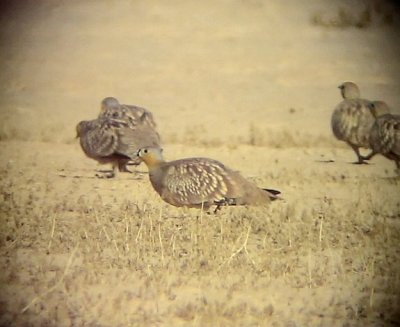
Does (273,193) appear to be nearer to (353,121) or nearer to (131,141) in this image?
(353,121)

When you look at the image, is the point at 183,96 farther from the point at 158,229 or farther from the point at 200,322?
the point at 200,322

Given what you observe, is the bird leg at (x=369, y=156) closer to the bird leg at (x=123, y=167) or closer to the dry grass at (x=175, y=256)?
the dry grass at (x=175, y=256)

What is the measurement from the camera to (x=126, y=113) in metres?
2.80

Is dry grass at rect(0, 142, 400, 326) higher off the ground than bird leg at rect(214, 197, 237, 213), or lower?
lower

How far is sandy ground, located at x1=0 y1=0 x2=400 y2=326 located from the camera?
109 inches

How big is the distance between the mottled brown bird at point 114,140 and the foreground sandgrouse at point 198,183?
36 mm

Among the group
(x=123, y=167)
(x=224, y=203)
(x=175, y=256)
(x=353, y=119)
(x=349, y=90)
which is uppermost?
(x=349, y=90)

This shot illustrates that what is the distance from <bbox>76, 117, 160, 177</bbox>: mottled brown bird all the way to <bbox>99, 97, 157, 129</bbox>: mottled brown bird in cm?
2

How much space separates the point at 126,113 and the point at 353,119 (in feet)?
2.66

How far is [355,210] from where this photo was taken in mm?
2852

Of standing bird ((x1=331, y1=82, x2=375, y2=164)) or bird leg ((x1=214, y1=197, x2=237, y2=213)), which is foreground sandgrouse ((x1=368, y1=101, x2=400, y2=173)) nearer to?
standing bird ((x1=331, y1=82, x2=375, y2=164))

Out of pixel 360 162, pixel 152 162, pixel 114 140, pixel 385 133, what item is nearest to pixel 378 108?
pixel 385 133

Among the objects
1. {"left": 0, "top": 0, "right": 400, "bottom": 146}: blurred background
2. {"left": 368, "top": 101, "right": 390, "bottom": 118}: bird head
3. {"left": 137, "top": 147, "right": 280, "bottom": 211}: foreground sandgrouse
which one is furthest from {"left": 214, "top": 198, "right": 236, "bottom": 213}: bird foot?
{"left": 368, "top": 101, "right": 390, "bottom": 118}: bird head

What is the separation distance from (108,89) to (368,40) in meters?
0.95
